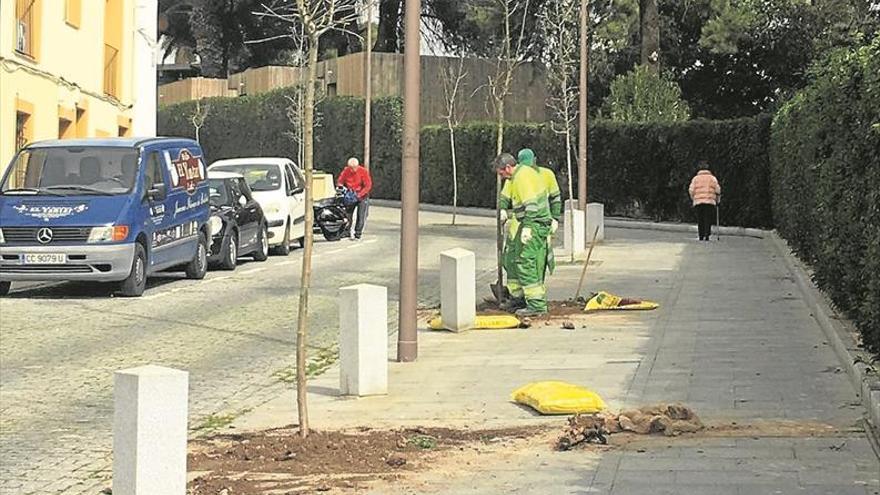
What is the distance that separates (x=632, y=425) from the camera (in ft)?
29.2

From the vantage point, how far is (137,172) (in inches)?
760

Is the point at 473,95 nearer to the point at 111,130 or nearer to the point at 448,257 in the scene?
the point at 111,130

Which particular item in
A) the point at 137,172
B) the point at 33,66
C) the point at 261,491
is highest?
the point at 33,66

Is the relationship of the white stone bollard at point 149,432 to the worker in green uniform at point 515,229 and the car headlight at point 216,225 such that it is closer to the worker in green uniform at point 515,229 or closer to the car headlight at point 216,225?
the worker in green uniform at point 515,229

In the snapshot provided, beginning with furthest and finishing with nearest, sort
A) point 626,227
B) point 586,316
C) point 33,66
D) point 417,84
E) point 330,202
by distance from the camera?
point 626,227, point 330,202, point 33,66, point 586,316, point 417,84

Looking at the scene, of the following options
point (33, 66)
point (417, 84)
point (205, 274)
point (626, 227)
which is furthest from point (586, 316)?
point (626, 227)

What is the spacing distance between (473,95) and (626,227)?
1713cm

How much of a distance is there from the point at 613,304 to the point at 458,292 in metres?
2.46

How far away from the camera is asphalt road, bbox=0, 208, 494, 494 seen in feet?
31.0

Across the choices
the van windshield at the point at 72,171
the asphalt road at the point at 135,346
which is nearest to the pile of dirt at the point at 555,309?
the asphalt road at the point at 135,346

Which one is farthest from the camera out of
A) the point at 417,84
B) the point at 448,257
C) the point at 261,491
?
the point at 448,257

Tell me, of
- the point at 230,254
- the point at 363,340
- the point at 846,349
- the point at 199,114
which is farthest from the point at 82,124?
the point at 199,114

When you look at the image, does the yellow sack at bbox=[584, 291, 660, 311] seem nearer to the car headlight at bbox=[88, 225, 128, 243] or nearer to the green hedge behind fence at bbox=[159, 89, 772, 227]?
the car headlight at bbox=[88, 225, 128, 243]

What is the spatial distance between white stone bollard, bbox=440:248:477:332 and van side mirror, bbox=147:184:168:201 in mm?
5743
